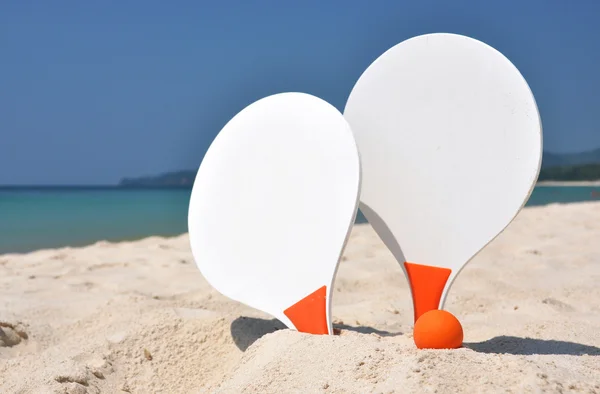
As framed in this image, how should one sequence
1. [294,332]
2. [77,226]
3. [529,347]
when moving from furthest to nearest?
[77,226] < [529,347] < [294,332]

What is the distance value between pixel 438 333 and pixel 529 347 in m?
0.66

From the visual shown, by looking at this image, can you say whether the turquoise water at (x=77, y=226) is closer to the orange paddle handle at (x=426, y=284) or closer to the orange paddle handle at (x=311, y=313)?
the orange paddle handle at (x=311, y=313)

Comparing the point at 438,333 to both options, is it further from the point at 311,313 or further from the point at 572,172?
the point at 572,172

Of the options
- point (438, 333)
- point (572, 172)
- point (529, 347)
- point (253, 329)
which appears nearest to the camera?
point (438, 333)

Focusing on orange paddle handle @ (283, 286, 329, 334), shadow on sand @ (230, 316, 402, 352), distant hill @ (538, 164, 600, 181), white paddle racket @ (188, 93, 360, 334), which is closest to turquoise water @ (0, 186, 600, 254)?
shadow on sand @ (230, 316, 402, 352)

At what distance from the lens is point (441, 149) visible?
2.64 meters

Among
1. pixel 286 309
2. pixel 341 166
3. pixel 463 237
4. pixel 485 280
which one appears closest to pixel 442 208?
pixel 463 237

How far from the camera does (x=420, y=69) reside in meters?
2.69

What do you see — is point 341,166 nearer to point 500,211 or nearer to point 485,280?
point 500,211

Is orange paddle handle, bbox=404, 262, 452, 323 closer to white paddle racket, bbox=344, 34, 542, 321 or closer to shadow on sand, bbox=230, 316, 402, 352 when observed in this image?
white paddle racket, bbox=344, 34, 542, 321

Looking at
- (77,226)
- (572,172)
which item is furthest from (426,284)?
(572,172)

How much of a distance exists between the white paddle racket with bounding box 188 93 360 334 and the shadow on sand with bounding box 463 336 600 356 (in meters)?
0.74

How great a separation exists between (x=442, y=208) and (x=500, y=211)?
25cm

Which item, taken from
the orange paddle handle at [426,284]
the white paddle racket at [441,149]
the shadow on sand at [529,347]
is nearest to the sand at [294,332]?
the shadow on sand at [529,347]
